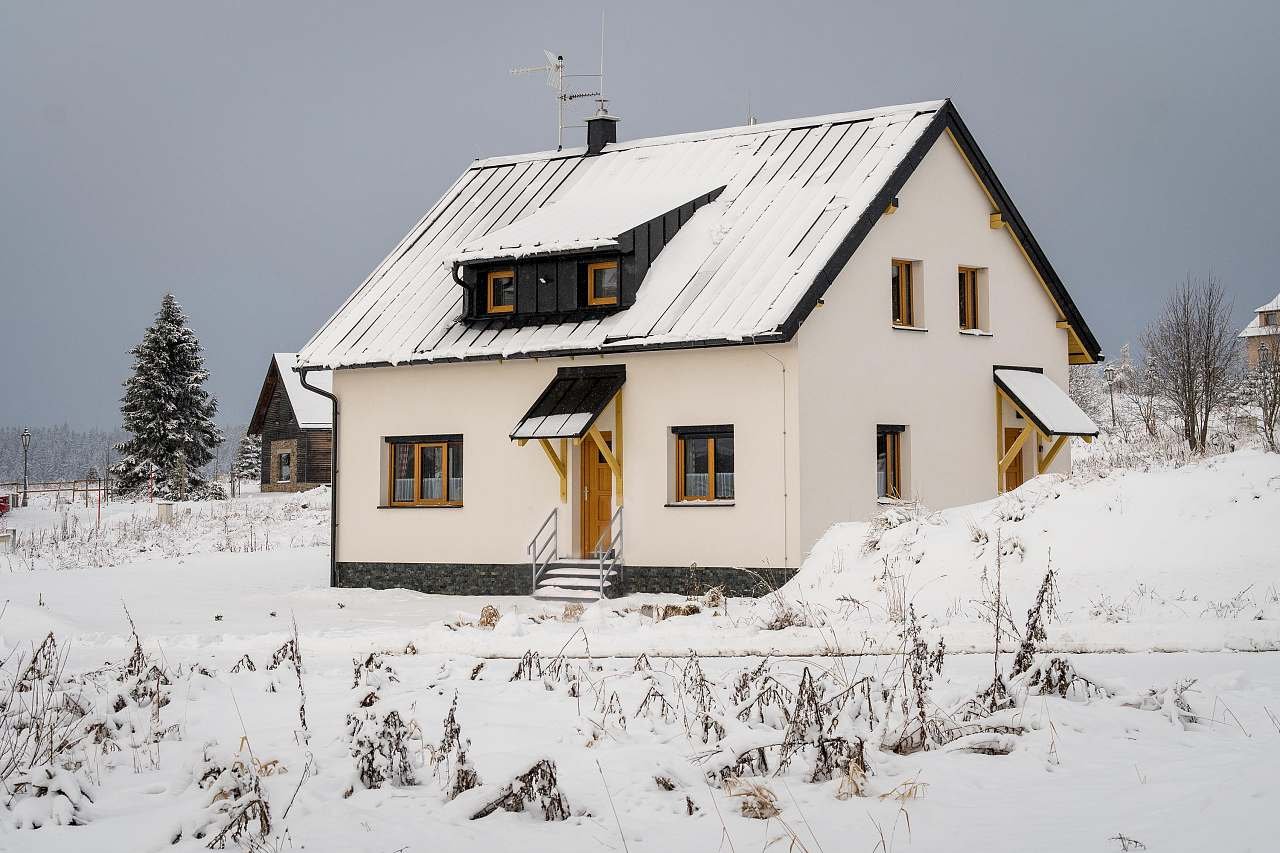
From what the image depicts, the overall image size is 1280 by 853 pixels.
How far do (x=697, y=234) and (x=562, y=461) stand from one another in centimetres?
431

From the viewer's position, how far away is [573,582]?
64.2ft

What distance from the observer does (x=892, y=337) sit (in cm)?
2038

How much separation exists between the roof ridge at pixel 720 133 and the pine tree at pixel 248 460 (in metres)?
44.7

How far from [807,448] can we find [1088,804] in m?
12.7

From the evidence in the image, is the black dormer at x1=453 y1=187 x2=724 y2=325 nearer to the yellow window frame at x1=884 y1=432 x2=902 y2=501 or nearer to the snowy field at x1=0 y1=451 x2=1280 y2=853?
the yellow window frame at x1=884 y1=432 x2=902 y2=501

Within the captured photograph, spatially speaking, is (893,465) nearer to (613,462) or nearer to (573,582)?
(613,462)

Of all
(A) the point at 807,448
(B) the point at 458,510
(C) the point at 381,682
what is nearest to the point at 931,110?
(A) the point at 807,448

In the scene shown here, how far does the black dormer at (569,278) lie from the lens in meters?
20.5

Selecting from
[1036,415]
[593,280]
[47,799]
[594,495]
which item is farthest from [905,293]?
[47,799]

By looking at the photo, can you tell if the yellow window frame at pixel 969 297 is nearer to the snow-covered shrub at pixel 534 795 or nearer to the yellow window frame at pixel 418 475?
the yellow window frame at pixel 418 475

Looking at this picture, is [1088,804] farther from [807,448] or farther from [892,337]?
[892,337]

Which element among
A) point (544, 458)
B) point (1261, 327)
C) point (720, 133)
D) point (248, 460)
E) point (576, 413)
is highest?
point (1261, 327)

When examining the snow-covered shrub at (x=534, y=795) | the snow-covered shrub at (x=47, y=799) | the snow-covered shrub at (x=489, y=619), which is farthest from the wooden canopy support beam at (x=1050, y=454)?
the snow-covered shrub at (x=47, y=799)

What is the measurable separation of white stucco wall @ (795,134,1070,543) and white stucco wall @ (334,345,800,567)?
2.10 ft
